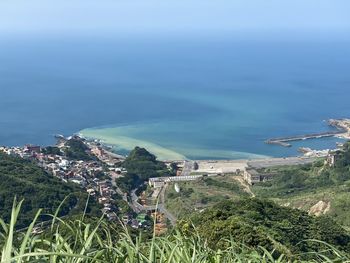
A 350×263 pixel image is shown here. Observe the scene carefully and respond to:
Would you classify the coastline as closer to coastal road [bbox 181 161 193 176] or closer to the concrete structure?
coastal road [bbox 181 161 193 176]

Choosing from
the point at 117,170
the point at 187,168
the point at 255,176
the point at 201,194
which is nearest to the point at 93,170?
the point at 117,170

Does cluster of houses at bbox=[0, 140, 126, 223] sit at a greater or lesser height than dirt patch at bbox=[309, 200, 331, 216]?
lesser

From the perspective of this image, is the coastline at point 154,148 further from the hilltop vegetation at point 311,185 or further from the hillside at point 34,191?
the hillside at point 34,191

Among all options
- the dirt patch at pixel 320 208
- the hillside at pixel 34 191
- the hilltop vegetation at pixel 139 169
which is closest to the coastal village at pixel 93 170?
the hilltop vegetation at pixel 139 169

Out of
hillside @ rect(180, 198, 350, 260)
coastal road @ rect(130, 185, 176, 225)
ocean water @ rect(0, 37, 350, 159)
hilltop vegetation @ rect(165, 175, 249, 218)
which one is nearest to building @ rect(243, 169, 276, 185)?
hilltop vegetation @ rect(165, 175, 249, 218)

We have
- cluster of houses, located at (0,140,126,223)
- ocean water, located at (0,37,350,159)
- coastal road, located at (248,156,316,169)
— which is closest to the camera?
cluster of houses, located at (0,140,126,223)

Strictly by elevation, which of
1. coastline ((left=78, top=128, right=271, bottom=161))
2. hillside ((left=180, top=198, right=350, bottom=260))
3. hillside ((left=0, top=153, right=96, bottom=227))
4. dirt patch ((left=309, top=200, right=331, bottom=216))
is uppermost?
hillside ((left=180, top=198, right=350, bottom=260))

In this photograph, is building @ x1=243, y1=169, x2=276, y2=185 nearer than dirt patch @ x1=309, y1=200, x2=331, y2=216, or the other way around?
dirt patch @ x1=309, y1=200, x2=331, y2=216

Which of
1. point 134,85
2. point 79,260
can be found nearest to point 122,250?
point 79,260
